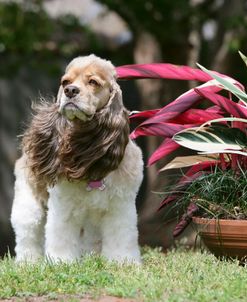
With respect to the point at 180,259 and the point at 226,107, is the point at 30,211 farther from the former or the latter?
the point at 226,107

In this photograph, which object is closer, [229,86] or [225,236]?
[225,236]

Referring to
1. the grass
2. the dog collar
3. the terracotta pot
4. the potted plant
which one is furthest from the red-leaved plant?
the grass

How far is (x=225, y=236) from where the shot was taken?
17.4 ft

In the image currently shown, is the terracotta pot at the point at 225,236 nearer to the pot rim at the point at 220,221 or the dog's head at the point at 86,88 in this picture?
the pot rim at the point at 220,221

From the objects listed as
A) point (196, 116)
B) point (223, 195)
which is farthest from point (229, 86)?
point (223, 195)

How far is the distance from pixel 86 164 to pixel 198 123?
39.8 inches

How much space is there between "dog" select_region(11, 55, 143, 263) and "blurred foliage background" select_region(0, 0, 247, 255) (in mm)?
4416

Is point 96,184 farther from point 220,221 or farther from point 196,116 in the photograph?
point 196,116

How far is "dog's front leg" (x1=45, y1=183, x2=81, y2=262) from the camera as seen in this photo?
5.52 metres

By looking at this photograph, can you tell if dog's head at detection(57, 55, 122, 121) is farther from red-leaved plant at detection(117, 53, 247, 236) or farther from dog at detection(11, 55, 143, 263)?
red-leaved plant at detection(117, 53, 247, 236)

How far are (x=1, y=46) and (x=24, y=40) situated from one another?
2.23ft

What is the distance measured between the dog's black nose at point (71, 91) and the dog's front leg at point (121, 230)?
80cm

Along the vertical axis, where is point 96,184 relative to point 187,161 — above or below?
below

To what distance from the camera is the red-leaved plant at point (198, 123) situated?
18.0 ft
